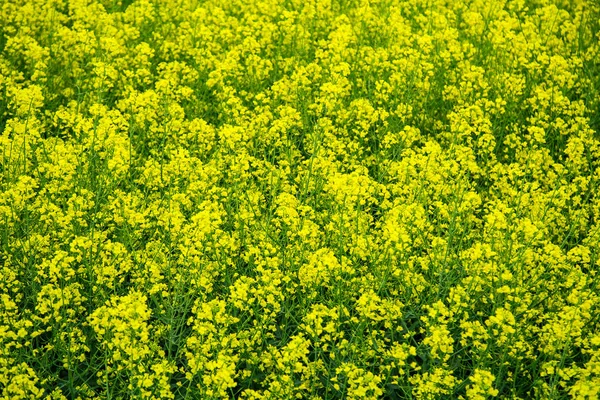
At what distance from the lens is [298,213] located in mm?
5312

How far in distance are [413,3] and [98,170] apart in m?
4.28

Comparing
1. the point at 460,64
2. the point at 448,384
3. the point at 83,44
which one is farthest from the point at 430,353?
the point at 83,44

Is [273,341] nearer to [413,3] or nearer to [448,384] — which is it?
[448,384]

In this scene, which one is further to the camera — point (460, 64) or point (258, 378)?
point (460, 64)

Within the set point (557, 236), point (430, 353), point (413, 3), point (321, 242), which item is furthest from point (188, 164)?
point (413, 3)

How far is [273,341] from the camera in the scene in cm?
470

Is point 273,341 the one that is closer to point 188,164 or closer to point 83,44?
point 188,164

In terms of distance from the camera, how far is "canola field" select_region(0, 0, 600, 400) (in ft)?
13.8

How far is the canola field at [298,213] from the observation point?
4219 mm

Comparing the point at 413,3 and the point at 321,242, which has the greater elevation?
the point at 413,3

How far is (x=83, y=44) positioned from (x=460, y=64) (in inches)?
129

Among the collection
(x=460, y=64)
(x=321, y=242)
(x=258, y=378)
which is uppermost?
(x=460, y=64)

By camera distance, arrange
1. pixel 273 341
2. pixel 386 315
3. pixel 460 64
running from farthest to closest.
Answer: pixel 460 64 → pixel 273 341 → pixel 386 315

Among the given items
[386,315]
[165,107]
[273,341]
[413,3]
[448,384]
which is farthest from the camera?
[413,3]
